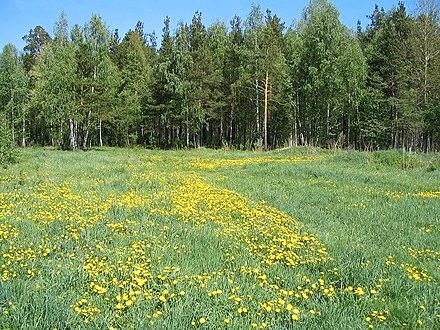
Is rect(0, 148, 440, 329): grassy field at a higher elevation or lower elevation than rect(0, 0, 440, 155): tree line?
lower

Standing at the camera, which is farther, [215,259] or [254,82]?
[254,82]

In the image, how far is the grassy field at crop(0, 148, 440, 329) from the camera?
5414mm

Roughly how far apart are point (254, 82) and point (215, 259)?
4562 cm

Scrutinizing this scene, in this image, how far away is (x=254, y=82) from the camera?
51781 mm

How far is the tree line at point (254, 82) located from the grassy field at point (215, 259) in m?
32.1

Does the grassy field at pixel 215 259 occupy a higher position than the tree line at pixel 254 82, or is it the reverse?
the tree line at pixel 254 82

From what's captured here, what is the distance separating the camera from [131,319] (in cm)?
522

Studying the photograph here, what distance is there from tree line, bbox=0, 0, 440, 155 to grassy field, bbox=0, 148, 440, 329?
32.1 meters

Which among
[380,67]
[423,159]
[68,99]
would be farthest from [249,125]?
[423,159]

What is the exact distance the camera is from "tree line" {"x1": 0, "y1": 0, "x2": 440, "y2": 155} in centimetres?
4669

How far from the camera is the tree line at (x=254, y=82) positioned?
153 ft

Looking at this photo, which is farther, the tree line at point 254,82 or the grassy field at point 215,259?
the tree line at point 254,82

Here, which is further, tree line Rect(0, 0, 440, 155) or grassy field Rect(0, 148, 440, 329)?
tree line Rect(0, 0, 440, 155)

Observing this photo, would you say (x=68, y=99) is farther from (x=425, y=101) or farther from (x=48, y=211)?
(x=48, y=211)
